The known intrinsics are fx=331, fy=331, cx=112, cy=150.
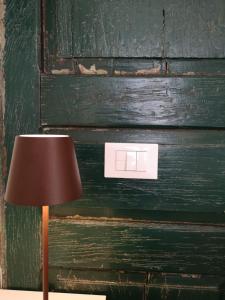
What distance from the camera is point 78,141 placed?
106 centimetres

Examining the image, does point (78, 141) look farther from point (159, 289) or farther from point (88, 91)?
point (159, 289)

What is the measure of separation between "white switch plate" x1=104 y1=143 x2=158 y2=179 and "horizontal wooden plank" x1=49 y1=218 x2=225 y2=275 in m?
0.17

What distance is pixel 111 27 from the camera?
1.03 meters

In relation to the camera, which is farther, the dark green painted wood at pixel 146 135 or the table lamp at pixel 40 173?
the dark green painted wood at pixel 146 135

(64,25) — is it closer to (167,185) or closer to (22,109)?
(22,109)

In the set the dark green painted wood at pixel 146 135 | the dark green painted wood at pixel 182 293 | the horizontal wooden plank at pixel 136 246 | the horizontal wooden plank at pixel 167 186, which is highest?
the dark green painted wood at pixel 146 135

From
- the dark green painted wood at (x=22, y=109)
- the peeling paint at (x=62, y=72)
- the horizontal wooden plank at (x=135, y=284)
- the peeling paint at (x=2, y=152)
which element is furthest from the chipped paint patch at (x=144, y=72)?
the horizontal wooden plank at (x=135, y=284)

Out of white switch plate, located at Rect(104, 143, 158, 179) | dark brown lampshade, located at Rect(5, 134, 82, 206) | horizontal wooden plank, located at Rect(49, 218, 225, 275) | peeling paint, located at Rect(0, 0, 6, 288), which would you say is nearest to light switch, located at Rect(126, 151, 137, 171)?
white switch plate, located at Rect(104, 143, 158, 179)

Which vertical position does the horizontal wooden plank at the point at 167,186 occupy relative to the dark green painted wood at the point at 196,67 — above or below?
below

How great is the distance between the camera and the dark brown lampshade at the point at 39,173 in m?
0.77

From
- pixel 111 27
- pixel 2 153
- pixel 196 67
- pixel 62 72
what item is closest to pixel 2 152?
pixel 2 153

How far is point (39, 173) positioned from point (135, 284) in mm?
562

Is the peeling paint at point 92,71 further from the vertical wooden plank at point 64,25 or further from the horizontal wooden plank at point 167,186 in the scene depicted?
the horizontal wooden plank at point 167,186

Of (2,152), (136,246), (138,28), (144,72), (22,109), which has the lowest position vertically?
(136,246)
